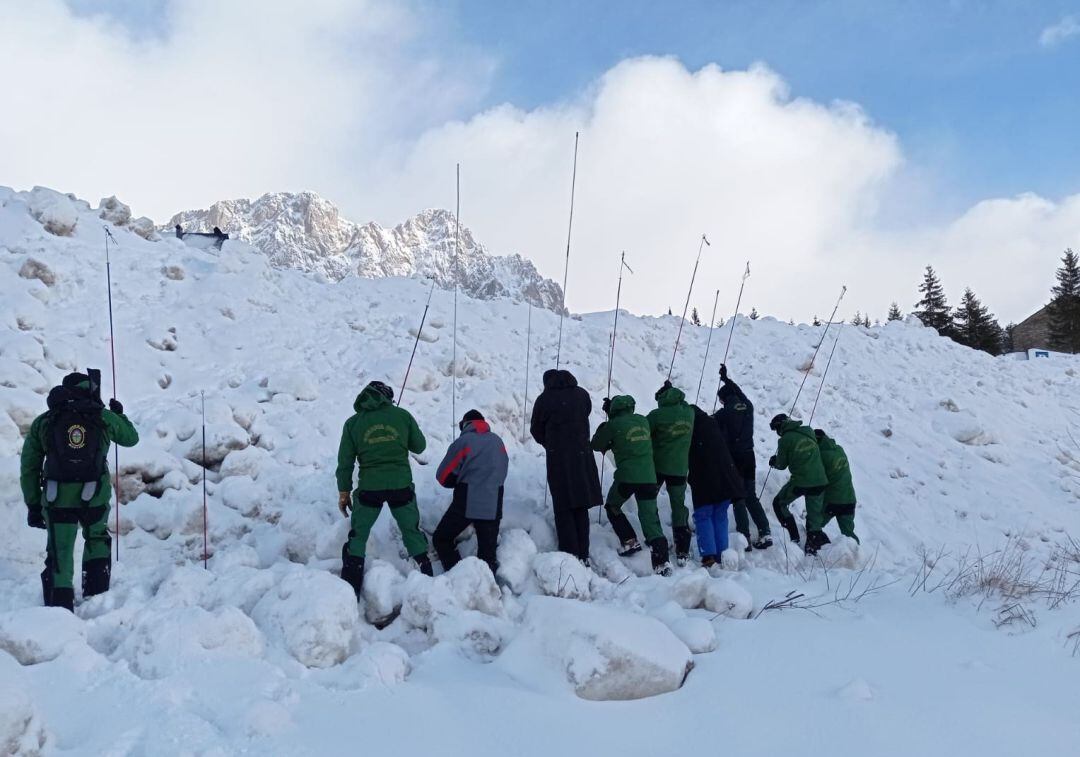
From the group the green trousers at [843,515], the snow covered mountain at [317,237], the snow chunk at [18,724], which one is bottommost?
the green trousers at [843,515]

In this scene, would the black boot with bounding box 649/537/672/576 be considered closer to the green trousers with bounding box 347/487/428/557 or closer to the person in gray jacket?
the person in gray jacket

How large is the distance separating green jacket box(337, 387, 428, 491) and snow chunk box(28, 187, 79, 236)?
912 cm

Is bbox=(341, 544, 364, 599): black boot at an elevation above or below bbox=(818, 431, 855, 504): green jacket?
below

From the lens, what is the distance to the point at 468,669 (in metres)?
4.22

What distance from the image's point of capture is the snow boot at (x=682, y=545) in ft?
23.1

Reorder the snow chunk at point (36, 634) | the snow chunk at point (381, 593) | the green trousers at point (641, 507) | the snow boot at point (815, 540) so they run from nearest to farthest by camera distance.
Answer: the snow chunk at point (36, 634) < the snow chunk at point (381, 593) < the green trousers at point (641, 507) < the snow boot at point (815, 540)

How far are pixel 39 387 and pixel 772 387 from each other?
13.1 m

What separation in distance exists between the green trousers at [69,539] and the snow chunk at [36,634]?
117 cm

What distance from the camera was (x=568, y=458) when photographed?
6.82 m

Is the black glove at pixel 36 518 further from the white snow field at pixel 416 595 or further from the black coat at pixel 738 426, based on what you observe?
the black coat at pixel 738 426

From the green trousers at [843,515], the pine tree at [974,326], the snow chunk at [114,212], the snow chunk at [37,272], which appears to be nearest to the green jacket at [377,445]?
the green trousers at [843,515]

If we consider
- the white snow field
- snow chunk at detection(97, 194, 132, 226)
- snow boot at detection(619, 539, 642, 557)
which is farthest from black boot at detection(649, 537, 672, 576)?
snow chunk at detection(97, 194, 132, 226)

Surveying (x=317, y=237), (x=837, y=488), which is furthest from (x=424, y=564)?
(x=317, y=237)

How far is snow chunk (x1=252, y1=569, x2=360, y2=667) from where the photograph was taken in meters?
4.21
